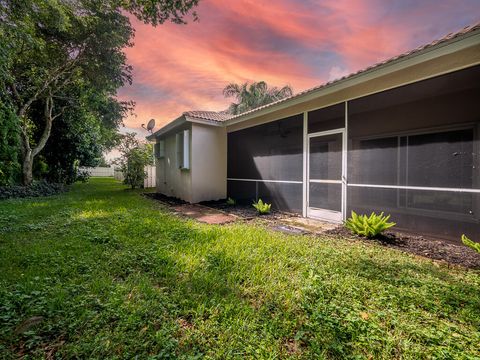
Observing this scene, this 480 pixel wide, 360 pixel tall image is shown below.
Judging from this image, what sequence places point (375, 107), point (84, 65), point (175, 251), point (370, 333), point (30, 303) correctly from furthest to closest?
point (84, 65) < point (375, 107) < point (175, 251) < point (30, 303) < point (370, 333)

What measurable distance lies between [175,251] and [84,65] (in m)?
11.2

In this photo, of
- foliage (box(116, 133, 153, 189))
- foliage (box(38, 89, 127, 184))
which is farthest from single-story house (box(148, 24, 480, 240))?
foliage (box(38, 89, 127, 184))

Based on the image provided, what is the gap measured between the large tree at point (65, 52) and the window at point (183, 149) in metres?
3.90

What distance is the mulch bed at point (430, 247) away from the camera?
3.02 metres

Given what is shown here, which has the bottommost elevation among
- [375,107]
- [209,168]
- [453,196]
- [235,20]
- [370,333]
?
[370,333]

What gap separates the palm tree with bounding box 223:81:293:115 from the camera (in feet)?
73.9

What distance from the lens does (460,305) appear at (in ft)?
6.61

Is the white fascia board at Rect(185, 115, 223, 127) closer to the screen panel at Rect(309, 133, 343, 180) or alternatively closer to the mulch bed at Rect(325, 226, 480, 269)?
the screen panel at Rect(309, 133, 343, 180)

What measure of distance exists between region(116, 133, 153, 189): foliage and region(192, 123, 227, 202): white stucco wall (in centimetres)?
599

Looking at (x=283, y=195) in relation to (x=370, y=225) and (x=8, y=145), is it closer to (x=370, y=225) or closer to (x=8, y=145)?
(x=370, y=225)

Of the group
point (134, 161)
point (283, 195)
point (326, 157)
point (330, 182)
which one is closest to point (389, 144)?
point (326, 157)

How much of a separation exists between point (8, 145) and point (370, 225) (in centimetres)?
1224

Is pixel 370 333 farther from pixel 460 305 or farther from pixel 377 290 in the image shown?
pixel 460 305

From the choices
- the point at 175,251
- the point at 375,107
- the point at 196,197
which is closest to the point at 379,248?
the point at 375,107
